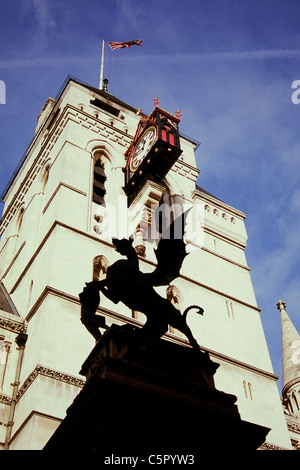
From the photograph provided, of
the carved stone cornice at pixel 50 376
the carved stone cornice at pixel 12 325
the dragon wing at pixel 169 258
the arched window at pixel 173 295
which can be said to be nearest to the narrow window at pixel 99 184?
the arched window at pixel 173 295

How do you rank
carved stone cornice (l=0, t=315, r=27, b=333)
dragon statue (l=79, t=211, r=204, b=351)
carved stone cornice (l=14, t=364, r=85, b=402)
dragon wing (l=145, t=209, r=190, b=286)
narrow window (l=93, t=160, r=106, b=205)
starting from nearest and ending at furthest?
dragon statue (l=79, t=211, r=204, b=351) → dragon wing (l=145, t=209, r=190, b=286) → carved stone cornice (l=14, t=364, r=85, b=402) → carved stone cornice (l=0, t=315, r=27, b=333) → narrow window (l=93, t=160, r=106, b=205)

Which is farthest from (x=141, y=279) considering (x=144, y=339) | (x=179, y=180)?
(x=179, y=180)

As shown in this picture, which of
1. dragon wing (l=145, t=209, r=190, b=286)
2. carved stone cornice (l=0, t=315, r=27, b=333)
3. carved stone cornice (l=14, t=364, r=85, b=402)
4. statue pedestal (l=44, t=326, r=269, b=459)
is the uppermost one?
carved stone cornice (l=0, t=315, r=27, b=333)

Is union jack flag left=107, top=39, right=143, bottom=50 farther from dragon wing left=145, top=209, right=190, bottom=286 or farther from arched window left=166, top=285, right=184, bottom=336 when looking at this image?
dragon wing left=145, top=209, right=190, bottom=286

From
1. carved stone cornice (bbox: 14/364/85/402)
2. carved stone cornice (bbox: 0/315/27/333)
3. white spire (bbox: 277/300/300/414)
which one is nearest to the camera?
carved stone cornice (bbox: 14/364/85/402)

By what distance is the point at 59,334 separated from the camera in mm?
15688

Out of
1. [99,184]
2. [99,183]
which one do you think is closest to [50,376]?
[99,184]

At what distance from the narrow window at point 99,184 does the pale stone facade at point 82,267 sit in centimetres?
24

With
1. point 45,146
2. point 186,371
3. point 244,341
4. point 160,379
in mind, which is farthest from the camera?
point 45,146

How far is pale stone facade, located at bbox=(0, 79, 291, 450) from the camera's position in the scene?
15.0 metres

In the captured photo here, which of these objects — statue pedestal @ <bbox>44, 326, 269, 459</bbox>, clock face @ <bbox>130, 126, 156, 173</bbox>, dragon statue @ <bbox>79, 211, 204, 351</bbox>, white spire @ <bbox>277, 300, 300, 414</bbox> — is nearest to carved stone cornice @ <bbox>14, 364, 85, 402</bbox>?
dragon statue @ <bbox>79, 211, 204, 351</bbox>

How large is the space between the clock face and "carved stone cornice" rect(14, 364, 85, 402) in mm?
10711
